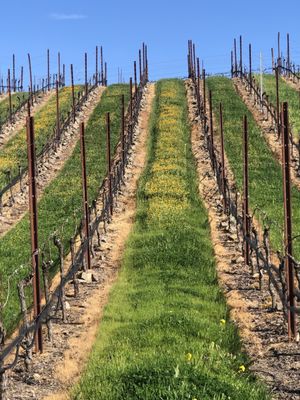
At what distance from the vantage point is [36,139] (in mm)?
48812

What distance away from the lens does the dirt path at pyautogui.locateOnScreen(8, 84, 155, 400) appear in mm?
12125

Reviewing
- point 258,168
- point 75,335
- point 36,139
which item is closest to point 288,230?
point 75,335

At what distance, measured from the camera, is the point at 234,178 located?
35062 millimetres

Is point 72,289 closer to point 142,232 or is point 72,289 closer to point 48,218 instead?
point 142,232

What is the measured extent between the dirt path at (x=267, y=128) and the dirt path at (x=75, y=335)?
40.8ft

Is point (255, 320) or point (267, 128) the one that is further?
point (267, 128)

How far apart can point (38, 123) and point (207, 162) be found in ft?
70.3

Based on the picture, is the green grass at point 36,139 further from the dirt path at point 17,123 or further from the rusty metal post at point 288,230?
the rusty metal post at point 288,230

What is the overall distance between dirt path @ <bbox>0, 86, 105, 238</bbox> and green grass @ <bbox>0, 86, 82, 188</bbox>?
1.48 meters

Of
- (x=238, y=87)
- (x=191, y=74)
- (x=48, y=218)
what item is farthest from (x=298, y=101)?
(x=48, y=218)

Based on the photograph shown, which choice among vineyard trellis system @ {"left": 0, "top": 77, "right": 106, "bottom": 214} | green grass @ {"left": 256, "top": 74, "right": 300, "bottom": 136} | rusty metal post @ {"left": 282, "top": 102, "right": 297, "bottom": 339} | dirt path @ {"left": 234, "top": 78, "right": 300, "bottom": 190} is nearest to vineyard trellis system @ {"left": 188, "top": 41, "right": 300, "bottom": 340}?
rusty metal post @ {"left": 282, "top": 102, "right": 297, "bottom": 339}

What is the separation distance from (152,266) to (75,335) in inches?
213

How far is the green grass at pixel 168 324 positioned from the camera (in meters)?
10.2

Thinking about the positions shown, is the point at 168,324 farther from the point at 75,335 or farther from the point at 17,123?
the point at 17,123
